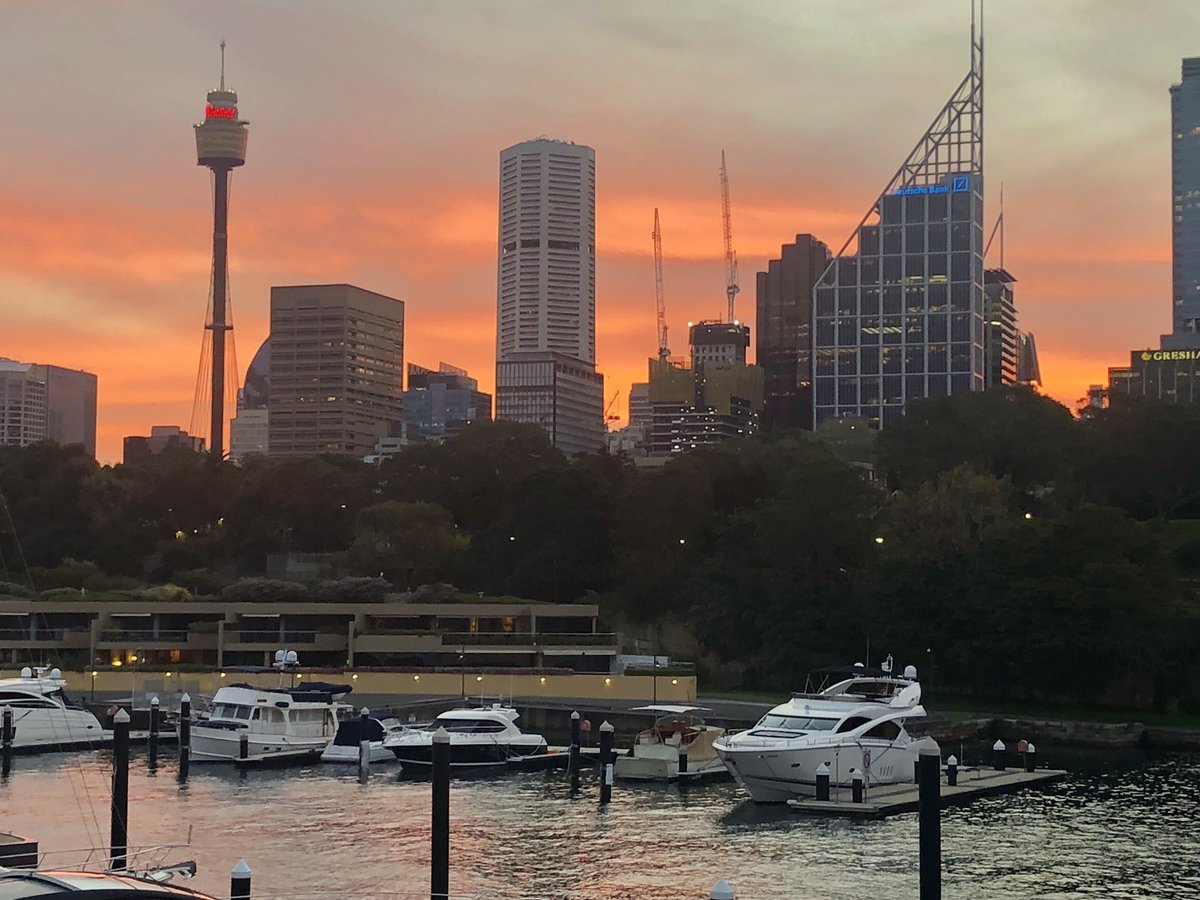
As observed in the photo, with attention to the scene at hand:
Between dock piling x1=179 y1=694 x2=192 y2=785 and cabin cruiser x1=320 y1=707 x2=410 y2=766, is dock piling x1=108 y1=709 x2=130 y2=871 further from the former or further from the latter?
cabin cruiser x1=320 y1=707 x2=410 y2=766

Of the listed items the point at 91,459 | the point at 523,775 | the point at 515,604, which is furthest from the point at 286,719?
the point at 91,459

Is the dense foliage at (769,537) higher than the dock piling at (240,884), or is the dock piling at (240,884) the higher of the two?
the dense foliage at (769,537)

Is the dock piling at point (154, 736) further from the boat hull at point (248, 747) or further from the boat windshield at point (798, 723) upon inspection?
the boat windshield at point (798, 723)

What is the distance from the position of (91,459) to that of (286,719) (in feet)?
331

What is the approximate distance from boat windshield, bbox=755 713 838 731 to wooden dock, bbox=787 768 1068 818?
2105 millimetres

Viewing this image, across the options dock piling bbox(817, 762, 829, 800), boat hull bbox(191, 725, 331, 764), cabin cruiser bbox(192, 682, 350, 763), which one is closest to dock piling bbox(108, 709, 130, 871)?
boat hull bbox(191, 725, 331, 764)

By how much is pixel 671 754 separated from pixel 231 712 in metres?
18.8

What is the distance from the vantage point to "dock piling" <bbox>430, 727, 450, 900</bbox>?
33.0m

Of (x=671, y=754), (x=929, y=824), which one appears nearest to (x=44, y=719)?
(x=671, y=754)

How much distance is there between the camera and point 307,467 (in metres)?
154

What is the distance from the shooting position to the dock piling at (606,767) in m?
53.1

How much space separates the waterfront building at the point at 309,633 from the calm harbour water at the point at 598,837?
34.4m

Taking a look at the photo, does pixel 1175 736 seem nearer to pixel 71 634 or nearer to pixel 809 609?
pixel 809 609

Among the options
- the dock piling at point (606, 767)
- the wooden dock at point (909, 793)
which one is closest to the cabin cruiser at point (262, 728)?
the dock piling at point (606, 767)
